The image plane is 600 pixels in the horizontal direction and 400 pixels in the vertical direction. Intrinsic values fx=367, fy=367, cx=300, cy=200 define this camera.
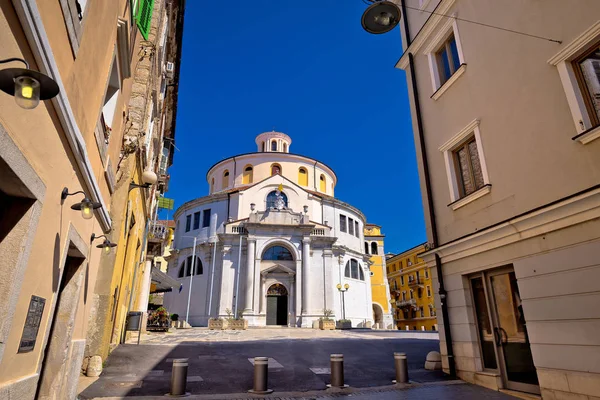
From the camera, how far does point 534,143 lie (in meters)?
6.61

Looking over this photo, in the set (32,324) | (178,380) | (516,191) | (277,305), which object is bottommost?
(178,380)

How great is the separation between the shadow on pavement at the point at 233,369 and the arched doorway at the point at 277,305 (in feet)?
66.1

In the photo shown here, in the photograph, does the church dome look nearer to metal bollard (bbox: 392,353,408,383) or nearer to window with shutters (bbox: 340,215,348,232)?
window with shutters (bbox: 340,215,348,232)

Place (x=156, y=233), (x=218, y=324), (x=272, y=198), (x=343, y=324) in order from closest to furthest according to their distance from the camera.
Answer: (x=218, y=324) < (x=156, y=233) < (x=343, y=324) < (x=272, y=198)

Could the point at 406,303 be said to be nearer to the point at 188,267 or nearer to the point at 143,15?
the point at 188,267

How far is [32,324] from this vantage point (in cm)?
418

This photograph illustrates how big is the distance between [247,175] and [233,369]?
33.9 meters

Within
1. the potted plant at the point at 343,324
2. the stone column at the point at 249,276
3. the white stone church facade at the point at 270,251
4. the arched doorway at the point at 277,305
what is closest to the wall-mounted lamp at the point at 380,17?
the potted plant at the point at 343,324

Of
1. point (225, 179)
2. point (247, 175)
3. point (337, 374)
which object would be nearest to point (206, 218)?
point (225, 179)

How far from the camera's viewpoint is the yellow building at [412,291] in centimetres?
5662

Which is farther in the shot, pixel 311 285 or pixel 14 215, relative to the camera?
pixel 311 285

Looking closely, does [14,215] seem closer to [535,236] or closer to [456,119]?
[535,236]

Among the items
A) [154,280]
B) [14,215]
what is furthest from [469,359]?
[154,280]

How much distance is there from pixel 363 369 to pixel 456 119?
22.0 ft
